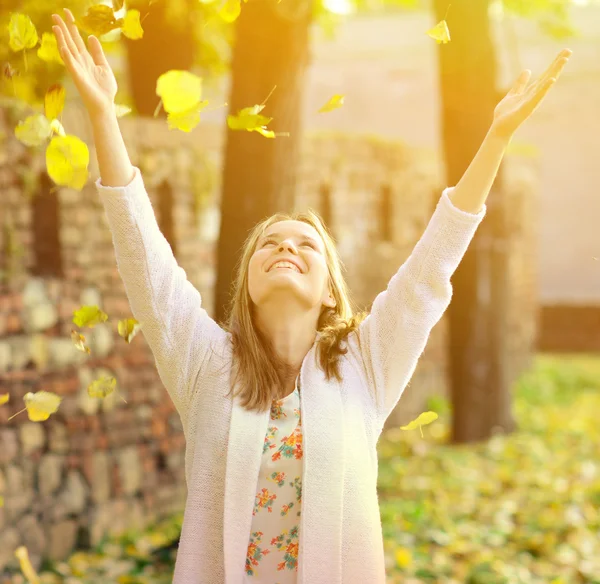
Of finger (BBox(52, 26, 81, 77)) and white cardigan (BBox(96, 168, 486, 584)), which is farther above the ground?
finger (BBox(52, 26, 81, 77))

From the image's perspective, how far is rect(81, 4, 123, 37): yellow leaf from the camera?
245 cm

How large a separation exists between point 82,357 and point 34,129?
3145mm

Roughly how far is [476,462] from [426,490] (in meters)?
0.87

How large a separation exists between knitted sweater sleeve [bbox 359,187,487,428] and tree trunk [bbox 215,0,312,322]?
252 cm

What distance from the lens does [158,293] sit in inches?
91.0

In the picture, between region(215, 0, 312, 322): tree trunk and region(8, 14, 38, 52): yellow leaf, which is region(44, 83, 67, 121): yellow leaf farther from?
region(215, 0, 312, 322): tree trunk

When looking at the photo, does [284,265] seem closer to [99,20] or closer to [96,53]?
[96,53]

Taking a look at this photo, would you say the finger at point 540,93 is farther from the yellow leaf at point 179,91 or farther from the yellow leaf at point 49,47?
the yellow leaf at point 49,47

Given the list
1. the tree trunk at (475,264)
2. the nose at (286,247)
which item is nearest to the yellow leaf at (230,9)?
the nose at (286,247)

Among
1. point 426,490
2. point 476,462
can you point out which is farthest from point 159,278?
point 476,462

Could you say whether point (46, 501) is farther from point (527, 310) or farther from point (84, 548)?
point (527, 310)

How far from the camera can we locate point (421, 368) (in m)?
9.53

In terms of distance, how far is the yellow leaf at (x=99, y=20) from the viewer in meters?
2.45

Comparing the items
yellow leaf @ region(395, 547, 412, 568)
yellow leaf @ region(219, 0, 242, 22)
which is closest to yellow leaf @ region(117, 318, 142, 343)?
yellow leaf @ region(219, 0, 242, 22)
